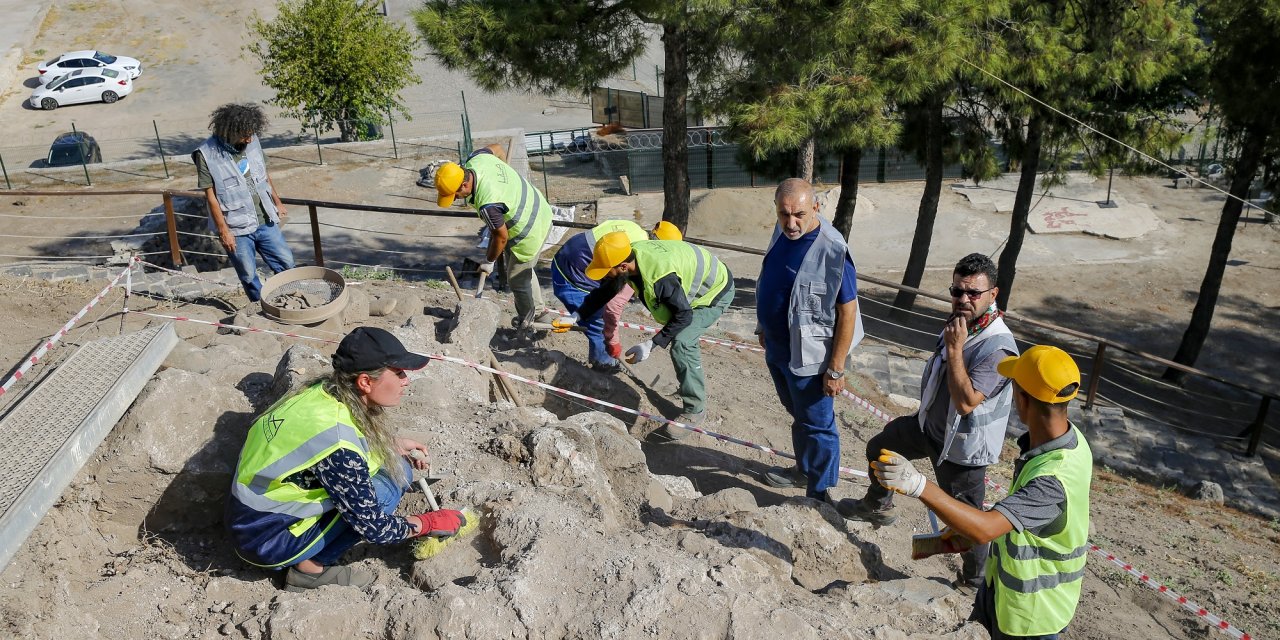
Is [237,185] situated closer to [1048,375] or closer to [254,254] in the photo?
[254,254]

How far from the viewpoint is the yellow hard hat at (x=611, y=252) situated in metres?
5.74

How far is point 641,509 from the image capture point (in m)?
4.78

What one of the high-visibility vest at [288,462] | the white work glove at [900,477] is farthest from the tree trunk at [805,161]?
the high-visibility vest at [288,462]

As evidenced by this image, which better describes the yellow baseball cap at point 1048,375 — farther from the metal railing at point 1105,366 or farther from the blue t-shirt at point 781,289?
the metal railing at point 1105,366

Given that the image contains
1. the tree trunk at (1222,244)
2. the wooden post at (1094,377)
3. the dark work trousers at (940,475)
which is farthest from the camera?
the tree trunk at (1222,244)

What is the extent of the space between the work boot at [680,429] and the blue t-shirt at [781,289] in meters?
1.26

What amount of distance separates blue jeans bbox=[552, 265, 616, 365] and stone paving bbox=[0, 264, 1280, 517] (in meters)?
2.43

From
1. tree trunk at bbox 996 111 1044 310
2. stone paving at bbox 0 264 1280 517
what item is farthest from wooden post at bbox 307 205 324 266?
tree trunk at bbox 996 111 1044 310

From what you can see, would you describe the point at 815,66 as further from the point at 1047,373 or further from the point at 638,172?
the point at 638,172

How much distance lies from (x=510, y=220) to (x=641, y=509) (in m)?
3.02

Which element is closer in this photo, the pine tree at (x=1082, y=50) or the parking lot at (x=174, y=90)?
the pine tree at (x=1082, y=50)

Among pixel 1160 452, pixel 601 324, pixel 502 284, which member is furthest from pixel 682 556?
pixel 1160 452

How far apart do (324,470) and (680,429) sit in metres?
Result: 3.23

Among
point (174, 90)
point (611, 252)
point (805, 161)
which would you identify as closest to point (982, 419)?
point (611, 252)
